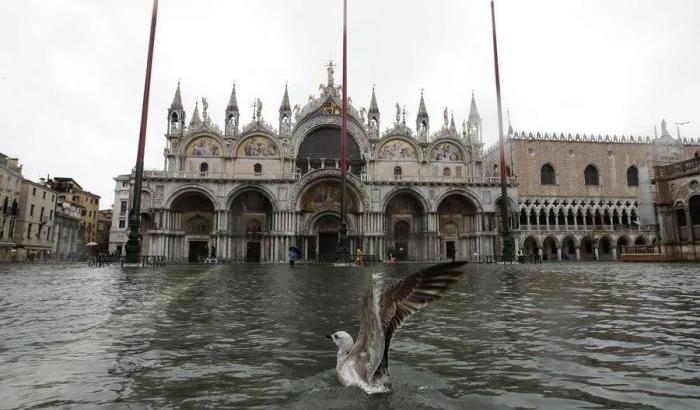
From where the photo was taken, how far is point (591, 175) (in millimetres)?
46688

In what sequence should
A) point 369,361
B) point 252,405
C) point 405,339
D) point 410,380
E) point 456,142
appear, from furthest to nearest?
point 456,142, point 405,339, point 410,380, point 369,361, point 252,405

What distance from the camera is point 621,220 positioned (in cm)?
4528

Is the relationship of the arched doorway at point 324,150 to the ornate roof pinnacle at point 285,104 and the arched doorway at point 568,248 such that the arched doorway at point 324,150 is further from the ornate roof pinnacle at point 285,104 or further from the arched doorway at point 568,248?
the arched doorway at point 568,248

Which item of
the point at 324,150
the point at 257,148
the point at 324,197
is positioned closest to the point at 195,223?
the point at 257,148

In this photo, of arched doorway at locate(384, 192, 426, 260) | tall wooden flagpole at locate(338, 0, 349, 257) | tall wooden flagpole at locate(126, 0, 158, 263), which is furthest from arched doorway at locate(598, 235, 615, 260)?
tall wooden flagpole at locate(126, 0, 158, 263)

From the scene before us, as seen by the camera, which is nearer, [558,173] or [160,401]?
[160,401]

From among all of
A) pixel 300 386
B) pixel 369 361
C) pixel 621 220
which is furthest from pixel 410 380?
pixel 621 220

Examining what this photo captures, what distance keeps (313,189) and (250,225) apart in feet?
21.6

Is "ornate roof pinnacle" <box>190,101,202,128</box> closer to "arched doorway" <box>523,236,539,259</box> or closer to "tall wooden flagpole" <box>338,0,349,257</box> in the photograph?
"tall wooden flagpole" <box>338,0,349,257</box>

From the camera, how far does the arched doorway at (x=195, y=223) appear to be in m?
37.8

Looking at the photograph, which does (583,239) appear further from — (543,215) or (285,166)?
(285,166)

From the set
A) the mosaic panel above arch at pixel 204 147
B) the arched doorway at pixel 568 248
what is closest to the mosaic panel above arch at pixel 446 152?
the arched doorway at pixel 568 248

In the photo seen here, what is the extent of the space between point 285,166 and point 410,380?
36887mm

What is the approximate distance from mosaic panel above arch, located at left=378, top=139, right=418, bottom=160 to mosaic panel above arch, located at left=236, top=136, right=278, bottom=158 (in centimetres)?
1013
